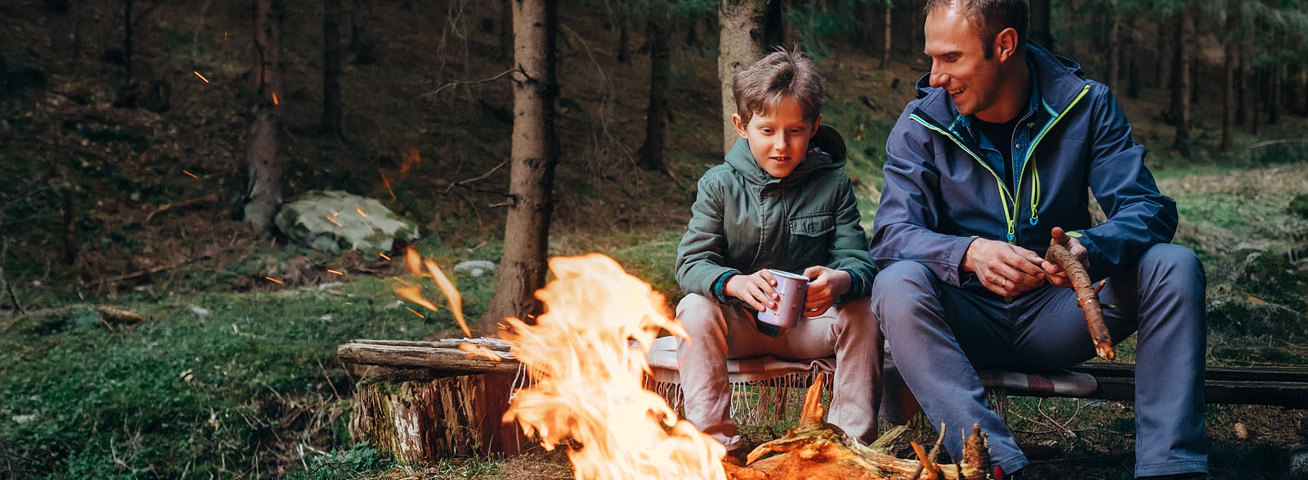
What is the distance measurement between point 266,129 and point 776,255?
26.9 feet

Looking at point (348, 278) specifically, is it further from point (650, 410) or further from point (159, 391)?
point (650, 410)

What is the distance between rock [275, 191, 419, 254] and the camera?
9.26m

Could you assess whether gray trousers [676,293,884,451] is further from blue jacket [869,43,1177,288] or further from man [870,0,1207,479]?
blue jacket [869,43,1177,288]

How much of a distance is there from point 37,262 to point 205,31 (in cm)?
752

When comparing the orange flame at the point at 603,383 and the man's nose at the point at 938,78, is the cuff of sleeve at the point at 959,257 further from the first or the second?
the orange flame at the point at 603,383

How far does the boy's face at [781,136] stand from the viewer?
10.5 feet

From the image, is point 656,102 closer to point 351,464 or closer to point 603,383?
point 351,464

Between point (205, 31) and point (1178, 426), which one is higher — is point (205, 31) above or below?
above

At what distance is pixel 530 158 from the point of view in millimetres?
5359

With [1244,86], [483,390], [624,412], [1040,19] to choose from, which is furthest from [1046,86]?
[1244,86]

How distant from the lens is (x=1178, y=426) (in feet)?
8.42

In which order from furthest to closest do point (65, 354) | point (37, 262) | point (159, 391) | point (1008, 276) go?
point (37, 262)
point (65, 354)
point (159, 391)
point (1008, 276)

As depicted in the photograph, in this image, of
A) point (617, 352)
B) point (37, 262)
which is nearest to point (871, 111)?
point (37, 262)

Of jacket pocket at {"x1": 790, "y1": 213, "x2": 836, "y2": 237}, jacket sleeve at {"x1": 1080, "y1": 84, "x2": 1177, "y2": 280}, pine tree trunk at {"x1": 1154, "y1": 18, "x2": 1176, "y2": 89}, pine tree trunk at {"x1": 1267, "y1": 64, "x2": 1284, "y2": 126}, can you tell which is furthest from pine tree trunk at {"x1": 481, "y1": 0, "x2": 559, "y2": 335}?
pine tree trunk at {"x1": 1267, "y1": 64, "x2": 1284, "y2": 126}
